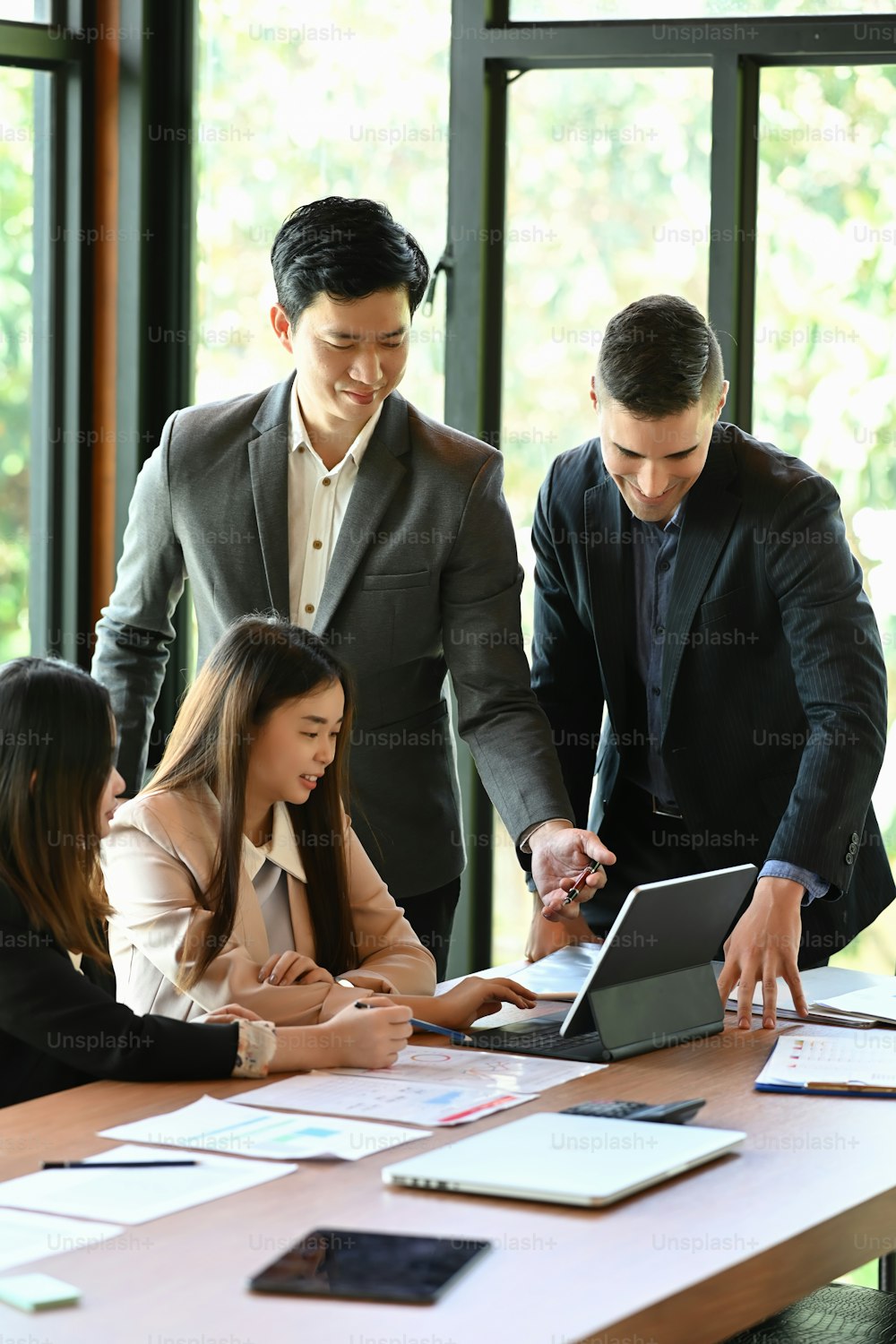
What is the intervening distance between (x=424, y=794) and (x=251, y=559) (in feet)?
1.52

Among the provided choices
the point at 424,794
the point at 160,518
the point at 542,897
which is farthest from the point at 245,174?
the point at 542,897

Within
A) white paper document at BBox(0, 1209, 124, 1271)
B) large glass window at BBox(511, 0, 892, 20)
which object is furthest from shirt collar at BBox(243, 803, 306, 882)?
large glass window at BBox(511, 0, 892, 20)

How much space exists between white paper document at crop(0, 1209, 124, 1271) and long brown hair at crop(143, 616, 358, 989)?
3.02 feet

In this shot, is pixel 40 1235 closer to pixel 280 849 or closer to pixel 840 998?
pixel 280 849

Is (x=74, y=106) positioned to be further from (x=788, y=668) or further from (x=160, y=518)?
(x=788, y=668)

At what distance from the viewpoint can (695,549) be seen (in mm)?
2615

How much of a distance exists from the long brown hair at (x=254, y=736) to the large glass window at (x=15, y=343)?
184cm

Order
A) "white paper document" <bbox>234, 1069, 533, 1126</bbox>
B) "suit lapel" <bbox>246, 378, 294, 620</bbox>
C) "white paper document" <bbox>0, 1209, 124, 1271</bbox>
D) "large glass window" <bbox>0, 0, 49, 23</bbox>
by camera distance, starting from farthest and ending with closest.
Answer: "large glass window" <bbox>0, 0, 49, 23</bbox>
"suit lapel" <bbox>246, 378, 294, 620</bbox>
"white paper document" <bbox>234, 1069, 533, 1126</bbox>
"white paper document" <bbox>0, 1209, 124, 1271</bbox>

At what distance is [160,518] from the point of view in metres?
2.78

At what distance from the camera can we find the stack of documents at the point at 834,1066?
76.9 inches

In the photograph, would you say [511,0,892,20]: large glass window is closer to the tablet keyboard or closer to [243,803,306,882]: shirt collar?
[243,803,306,882]: shirt collar

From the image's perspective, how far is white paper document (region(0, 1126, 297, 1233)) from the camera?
1.50 meters

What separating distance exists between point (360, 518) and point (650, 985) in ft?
2.97

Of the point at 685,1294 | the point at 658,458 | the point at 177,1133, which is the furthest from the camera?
the point at 658,458
